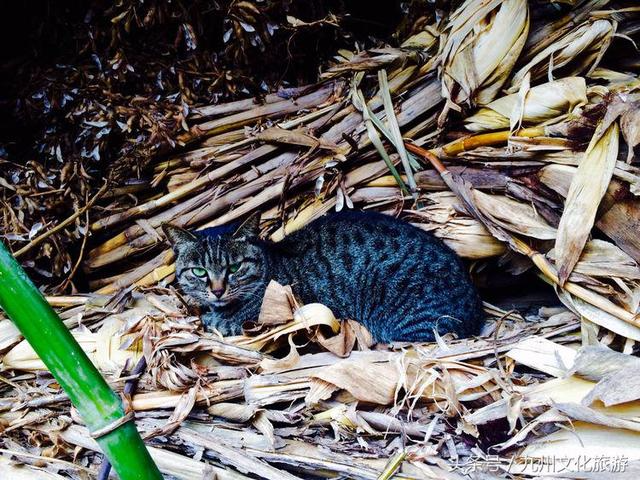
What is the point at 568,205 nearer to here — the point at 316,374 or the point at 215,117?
the point at 316,374

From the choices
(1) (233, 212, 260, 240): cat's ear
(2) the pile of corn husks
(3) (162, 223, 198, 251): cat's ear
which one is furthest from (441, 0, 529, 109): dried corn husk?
(3) (162, 223, 198, 251): cat's ear

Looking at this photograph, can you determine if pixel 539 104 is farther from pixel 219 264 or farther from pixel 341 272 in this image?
pixel 219 264

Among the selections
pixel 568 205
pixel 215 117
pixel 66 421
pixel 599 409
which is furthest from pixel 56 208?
pixel 599 409

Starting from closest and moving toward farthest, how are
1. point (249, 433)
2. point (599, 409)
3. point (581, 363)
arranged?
point (599, 409) → point (581, 363) → point (249, 433)

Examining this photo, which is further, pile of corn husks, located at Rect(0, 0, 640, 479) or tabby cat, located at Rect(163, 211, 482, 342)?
tabby cat, located at Rect(163, 211, 482, 342)

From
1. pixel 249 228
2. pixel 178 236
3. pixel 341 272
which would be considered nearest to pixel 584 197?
pixel 341 272

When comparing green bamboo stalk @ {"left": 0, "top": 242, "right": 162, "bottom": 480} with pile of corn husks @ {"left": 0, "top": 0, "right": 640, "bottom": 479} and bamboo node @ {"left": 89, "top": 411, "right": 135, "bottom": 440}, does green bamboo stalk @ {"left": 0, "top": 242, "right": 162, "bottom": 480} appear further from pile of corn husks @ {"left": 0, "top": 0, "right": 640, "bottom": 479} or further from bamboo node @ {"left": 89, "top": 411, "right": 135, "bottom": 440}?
pile of corn husks @ {"left": 0, "top": 0, "right": 640, "bottom": 479}

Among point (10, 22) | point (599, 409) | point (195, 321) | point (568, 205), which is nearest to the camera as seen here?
point (599, 409)
